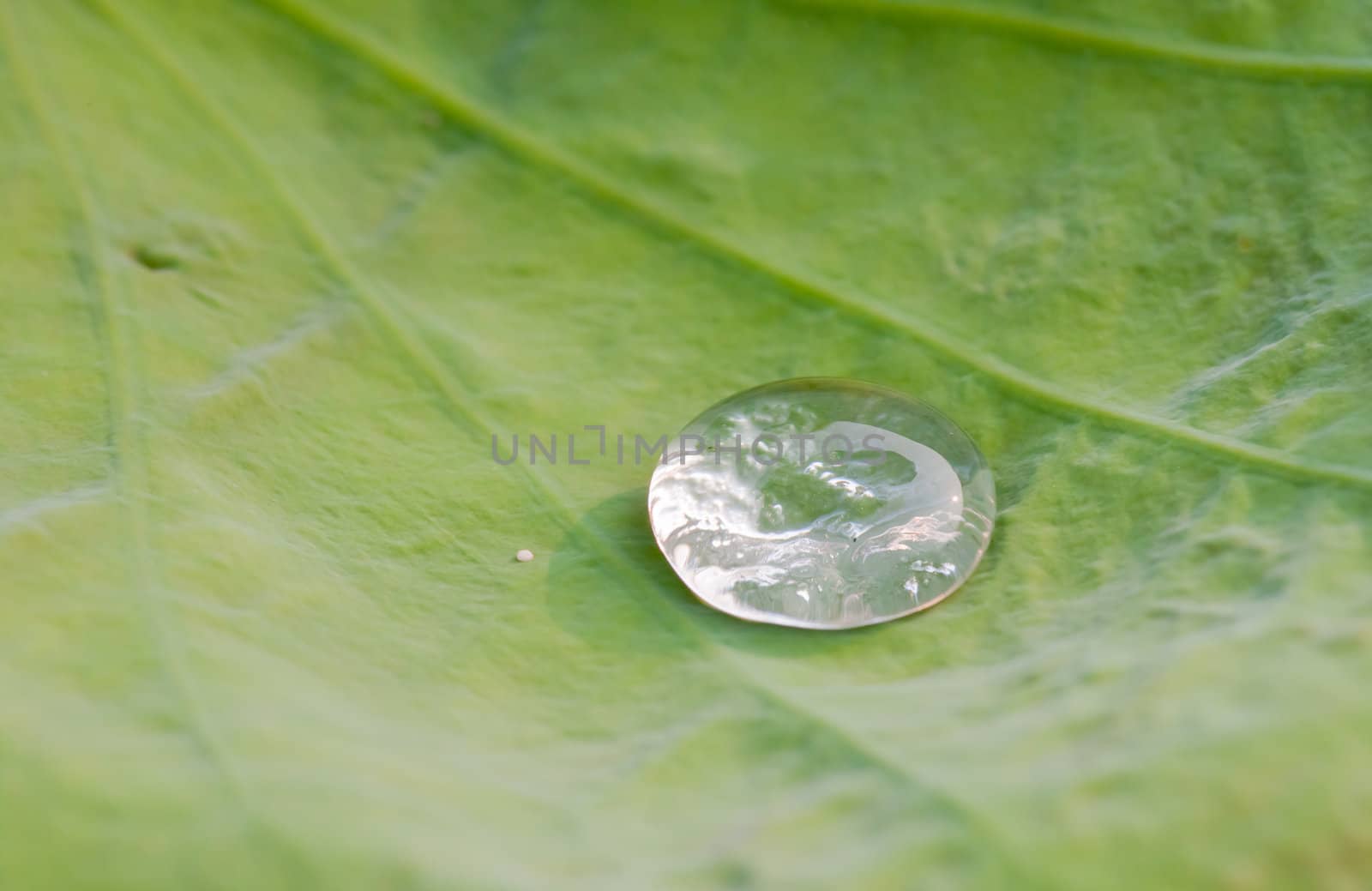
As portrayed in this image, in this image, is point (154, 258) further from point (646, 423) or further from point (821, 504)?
point (821, 504)

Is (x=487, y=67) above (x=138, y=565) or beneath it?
above

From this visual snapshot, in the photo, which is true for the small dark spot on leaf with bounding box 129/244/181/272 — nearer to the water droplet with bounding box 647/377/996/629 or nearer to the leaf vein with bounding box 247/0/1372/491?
the leaf vein with bounding box 247/0/1372/491

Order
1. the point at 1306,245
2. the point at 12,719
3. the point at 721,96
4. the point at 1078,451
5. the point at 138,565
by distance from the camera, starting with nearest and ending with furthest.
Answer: the point at 12,719 < the point at 138,565 < the point at 1078,451 < the point at 1306,245 < the point at 721,96

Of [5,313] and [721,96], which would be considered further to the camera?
[721,96]

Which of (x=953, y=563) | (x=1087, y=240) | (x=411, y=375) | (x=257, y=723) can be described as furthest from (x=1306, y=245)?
(x=257, y=723)

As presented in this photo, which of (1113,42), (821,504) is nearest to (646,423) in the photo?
(821,504)

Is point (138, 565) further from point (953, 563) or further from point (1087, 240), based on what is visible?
point (1087, 240)
